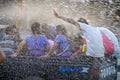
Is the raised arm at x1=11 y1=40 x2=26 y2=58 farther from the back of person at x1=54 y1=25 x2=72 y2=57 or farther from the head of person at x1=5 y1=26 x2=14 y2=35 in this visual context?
the head of person at x1=5 y1=26 x2=14 y2=35

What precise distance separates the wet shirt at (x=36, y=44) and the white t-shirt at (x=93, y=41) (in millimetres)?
671

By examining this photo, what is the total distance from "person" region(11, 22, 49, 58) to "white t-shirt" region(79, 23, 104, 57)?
0.67 meters

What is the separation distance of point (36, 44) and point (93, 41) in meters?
0.94

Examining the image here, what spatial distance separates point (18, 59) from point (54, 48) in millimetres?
603

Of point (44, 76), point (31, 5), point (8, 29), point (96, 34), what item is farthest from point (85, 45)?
point (31, 5)

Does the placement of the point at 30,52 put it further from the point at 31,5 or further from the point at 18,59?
the point at 31,5

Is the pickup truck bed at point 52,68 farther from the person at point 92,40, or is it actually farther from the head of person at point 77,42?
the head of person at point 77,42

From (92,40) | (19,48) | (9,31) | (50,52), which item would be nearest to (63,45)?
(50,52)

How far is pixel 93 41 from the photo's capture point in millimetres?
6375

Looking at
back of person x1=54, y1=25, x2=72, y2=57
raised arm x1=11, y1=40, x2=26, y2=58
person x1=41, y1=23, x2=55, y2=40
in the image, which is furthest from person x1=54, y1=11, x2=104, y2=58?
person x1=41, y1=23, x2=55, y2=40

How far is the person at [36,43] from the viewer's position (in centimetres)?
642

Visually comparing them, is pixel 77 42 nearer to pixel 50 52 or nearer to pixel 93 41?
pixel 93 41

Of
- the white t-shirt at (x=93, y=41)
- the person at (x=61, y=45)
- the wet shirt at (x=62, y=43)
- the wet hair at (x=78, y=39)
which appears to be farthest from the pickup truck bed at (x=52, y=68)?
the wet hair at (x=78, y=39)

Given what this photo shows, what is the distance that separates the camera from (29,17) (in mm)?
15203
